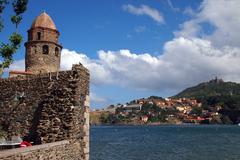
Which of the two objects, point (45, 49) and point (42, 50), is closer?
point (42, 50)

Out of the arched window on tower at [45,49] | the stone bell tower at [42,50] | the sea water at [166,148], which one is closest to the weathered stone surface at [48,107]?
the stone bell tower at [42,50]

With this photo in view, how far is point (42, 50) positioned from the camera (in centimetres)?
2311

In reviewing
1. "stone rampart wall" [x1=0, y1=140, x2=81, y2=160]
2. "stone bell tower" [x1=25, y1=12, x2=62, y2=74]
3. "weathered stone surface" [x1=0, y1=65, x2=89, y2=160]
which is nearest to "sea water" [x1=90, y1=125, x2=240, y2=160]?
"stone bell tower" [x1=25, y1=12, x2=62, y2=74]

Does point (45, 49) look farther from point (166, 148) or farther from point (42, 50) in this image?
point (166, 148)

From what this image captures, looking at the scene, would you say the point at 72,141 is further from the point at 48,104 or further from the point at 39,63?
the point at 39,63

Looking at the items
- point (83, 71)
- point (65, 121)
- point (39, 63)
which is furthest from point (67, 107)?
point (39, 63)

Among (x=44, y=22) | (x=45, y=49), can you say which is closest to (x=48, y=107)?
(x=45, y=49)

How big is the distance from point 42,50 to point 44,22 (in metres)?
2.66

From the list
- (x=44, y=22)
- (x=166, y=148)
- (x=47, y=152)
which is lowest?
(x=166, y=148)

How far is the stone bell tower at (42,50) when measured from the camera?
22689mm

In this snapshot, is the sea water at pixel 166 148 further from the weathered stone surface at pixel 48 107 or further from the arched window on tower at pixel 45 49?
the weathered stone surface at pixel 48 107

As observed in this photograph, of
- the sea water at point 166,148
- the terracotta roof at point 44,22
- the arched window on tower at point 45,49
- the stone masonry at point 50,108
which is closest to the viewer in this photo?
the stone masonry at point 50,108

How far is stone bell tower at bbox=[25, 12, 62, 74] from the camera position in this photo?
2269 centimetres

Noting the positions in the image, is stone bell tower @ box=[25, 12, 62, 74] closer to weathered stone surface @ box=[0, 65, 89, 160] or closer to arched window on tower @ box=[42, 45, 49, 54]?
arched window on tower @ box=[42, 45, 49, 54]
